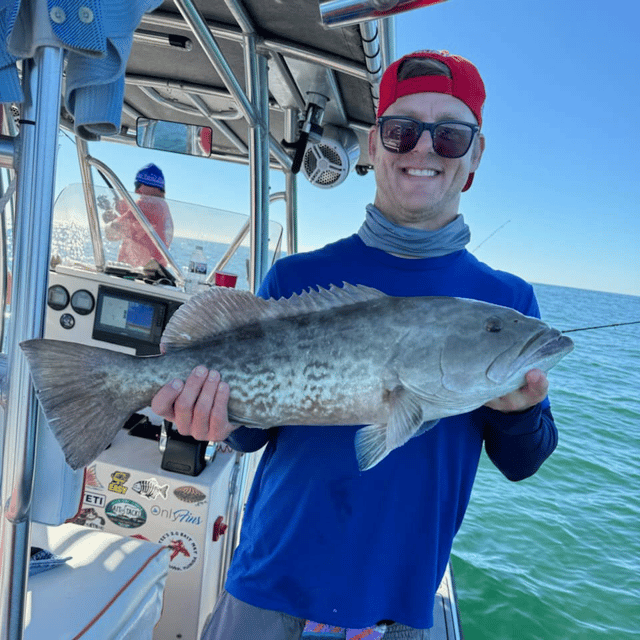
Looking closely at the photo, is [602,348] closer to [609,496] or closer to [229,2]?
[609,496]

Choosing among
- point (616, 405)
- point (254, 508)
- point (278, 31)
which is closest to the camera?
point (254, 508)

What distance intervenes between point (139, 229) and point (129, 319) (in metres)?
1.10

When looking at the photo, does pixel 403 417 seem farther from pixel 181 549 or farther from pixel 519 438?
pixel 181 549

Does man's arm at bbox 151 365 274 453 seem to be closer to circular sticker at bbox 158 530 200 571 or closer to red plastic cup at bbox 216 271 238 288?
circular sticker at bbox 158 530 200 571

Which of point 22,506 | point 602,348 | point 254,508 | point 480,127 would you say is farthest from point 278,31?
point 602,348

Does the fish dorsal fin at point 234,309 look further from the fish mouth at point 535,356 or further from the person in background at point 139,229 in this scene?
the person in background at point 139,229

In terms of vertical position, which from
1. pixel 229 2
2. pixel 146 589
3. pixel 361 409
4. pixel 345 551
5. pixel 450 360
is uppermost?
pixel 229 2

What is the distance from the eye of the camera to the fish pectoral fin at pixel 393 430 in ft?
5.16

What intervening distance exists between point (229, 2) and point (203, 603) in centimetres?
363

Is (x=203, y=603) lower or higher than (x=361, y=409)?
lower

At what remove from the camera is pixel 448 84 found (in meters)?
2.02

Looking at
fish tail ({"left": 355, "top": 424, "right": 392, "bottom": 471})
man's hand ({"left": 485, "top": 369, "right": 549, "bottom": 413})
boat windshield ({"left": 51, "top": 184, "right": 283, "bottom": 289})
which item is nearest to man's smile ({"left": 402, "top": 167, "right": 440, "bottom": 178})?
man's hand ({"left": 485, "top": 369, "right": 549, "bottom": 413})

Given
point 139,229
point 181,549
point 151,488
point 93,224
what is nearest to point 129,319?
point 139,229

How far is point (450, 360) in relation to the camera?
1.68m
